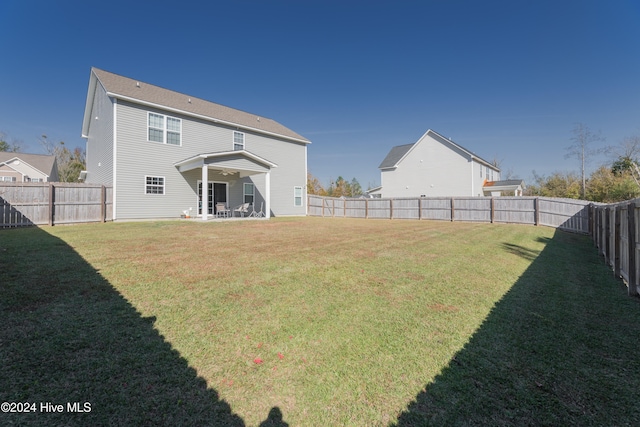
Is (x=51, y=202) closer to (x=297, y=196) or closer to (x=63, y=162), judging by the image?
(x=297, y=196)

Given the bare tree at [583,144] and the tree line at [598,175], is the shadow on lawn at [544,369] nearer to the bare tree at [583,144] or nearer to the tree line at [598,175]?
the tree line at [598,175]

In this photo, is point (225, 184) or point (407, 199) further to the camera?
point (407, 199)

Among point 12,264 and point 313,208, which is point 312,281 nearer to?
point 12,264

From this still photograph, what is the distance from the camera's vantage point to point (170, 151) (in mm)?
15109

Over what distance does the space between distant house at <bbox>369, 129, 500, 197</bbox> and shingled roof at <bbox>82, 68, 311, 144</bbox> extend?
474 inches

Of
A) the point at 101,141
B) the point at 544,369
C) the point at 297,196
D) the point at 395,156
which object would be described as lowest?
the point at 544,369

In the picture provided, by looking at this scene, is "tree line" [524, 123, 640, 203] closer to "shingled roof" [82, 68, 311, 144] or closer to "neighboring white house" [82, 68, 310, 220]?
"shingled roof" [82, 68, 311, 144]

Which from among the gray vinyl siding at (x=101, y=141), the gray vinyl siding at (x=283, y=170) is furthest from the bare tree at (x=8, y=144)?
the gray vinyl siding at (x=283, y=170)

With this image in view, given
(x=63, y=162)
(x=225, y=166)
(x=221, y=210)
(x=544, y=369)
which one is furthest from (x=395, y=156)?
(x=63, y=162)

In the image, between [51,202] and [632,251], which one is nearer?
[632,251]

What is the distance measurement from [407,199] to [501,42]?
1168 centimetres

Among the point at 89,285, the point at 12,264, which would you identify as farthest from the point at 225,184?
the point at 89,285

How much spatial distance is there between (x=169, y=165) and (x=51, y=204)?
5.30 m

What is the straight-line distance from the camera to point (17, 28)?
52.3ft
